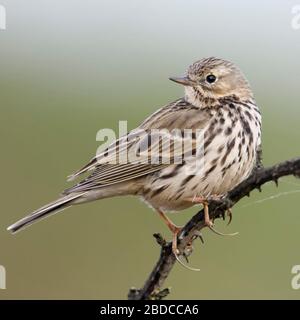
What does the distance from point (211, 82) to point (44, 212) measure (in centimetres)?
188

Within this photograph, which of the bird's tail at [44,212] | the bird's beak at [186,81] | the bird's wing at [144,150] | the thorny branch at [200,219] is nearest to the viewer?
the thorny branch at [200,219]

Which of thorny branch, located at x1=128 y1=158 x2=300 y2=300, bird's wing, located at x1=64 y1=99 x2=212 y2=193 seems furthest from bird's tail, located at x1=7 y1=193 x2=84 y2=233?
thorny branch, located at x1=128 y1=158 x2=300 y2=300

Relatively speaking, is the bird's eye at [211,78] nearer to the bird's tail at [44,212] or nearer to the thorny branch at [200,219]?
the bird's tail at [44,212]

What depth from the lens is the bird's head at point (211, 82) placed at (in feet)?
28.9

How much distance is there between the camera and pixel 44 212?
7.96m

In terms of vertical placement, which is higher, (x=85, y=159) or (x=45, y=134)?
(x=45, y=134)

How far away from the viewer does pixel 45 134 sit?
12.7 meters

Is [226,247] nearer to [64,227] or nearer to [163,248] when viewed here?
[64,227]

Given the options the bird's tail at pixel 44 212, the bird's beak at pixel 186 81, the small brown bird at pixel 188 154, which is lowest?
the bird's tail at pixel 44 212

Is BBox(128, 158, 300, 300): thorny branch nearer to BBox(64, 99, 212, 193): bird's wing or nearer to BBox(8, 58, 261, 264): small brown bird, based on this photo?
BBox(8, 58, 261, 264): small brown bird

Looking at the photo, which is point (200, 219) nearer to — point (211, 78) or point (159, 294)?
point (159, 294)

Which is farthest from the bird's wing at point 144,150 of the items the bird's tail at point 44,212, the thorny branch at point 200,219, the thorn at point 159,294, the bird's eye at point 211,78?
the thorn at point 159,294
